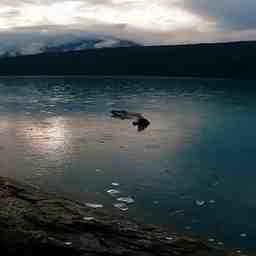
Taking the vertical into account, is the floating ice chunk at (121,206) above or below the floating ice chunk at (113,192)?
below

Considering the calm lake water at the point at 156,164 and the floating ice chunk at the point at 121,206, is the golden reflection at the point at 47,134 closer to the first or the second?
the calm lake water at the point at 156,164

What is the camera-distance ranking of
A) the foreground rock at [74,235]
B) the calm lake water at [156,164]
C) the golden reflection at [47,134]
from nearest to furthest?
the foreground rock at [74,235] < the calm lake water at [156,164] < the golden reflection at [47,134]

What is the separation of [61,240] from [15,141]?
27906mm

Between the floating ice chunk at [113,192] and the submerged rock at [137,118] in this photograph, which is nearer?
the floating ice chunk at [113,192]

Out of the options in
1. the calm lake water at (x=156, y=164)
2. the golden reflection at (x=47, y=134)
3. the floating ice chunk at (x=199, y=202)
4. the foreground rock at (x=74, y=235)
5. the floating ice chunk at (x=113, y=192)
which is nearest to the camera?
the foreground rock at (x=74, y=235)

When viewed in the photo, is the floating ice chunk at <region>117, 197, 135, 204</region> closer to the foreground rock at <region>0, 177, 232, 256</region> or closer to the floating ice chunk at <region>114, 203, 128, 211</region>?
the floating ice chunk at <region>114, 203, 128, 211</region>

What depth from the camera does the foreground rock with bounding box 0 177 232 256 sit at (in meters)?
14.2

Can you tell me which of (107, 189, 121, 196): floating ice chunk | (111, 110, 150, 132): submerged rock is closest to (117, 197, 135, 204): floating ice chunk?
(107, 189, 121, 196): floating ice chunk

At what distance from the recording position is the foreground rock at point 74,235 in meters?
14.2

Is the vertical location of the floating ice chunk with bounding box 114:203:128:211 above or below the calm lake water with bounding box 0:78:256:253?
below

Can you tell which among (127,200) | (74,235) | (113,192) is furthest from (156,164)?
(74,235)

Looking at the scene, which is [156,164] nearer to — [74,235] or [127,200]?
[127,200]

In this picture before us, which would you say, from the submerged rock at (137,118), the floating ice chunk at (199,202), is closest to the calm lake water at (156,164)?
the floating ice chunk at (199,202)

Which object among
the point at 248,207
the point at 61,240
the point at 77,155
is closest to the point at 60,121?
the point at 77,155
